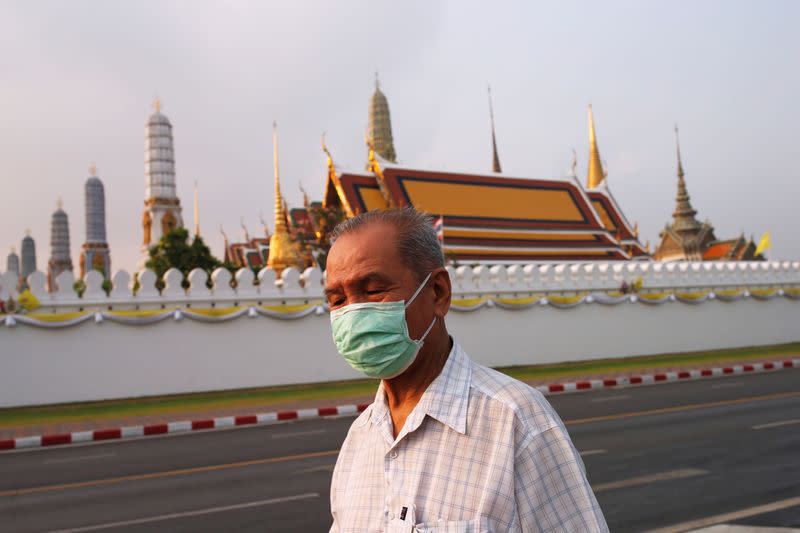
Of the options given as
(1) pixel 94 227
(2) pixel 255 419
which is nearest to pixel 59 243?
(1) pixel 94 227

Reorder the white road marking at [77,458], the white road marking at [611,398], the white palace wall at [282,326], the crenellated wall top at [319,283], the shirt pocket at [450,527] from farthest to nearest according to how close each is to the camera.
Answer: the crenellated wall top at [319,283] < the white palace wall at [282,326] < the white road marking at [611,398] < the white road marking at [77,458] < the shirt pocket at [450,527]

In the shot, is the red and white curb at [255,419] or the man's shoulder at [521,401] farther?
the red and white curb at [255,419]

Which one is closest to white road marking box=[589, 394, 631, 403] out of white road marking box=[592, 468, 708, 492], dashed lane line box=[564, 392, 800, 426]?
dashed lane line box=[564, 392, 800, 426]

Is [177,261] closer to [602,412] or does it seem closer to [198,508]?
[602,412]

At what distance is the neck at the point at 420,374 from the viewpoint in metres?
1.82

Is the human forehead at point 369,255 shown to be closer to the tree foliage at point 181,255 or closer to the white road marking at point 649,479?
the white road marking at point 649,479

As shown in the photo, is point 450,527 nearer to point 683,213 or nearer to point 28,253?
point 683,213

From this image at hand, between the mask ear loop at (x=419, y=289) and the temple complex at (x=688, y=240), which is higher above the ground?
the temple complex at (x=688, y=240)

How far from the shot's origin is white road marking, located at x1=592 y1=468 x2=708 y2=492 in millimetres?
6316

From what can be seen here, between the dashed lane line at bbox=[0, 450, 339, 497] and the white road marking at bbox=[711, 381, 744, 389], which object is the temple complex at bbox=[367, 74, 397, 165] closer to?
the white road marking at bbox=[711, 381, 744, 389]

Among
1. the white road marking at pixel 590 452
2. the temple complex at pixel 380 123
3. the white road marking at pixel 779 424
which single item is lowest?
the white road marking at pixel 779 424

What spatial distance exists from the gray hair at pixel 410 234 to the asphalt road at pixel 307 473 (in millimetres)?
4030

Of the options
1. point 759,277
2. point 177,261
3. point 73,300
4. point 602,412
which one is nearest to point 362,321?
point 602,412

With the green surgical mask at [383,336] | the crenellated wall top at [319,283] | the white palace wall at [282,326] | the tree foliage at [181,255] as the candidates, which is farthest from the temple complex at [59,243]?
the green surgical mask at [383,336]
